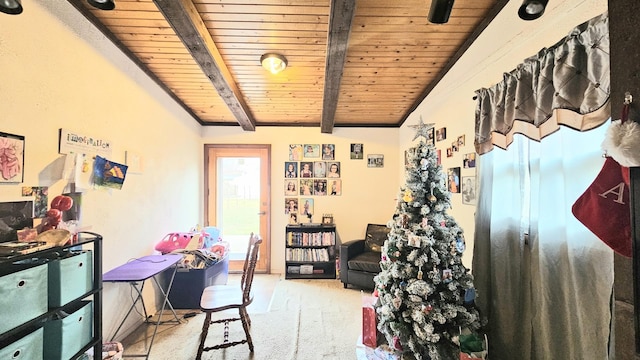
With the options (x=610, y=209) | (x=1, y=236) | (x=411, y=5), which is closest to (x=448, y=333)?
(x=610, y=209)

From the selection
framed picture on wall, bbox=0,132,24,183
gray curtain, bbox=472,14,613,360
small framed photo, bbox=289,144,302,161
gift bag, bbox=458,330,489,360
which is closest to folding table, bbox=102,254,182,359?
framed picture on wall, bbox=0,132,24,183

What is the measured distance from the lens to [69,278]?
153 centimetres

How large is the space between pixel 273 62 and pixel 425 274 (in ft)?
7.10

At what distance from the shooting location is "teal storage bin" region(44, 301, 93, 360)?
1.46 m

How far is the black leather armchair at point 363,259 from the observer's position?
141 inches

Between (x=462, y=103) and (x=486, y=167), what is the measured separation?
75 centimetres

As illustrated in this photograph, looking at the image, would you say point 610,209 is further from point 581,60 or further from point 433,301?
point 433,301

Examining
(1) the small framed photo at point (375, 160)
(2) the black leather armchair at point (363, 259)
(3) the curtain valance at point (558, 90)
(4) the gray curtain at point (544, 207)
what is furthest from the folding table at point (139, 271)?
(1) the small framed photo at point (375, 160)

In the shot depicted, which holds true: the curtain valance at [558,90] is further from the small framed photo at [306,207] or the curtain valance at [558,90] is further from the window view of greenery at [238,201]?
the window view of greenery at [238,201]

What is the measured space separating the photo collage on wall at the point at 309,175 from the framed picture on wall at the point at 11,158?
3156 millimetres

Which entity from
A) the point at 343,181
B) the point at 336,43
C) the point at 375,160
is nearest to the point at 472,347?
the point at 336,43

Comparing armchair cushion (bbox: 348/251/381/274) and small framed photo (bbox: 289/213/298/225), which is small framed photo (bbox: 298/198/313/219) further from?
armchair cushion (bbox: 348/251/381/274)

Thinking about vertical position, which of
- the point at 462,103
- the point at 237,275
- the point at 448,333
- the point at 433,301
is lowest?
the point at 237,275

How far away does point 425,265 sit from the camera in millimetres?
1948
